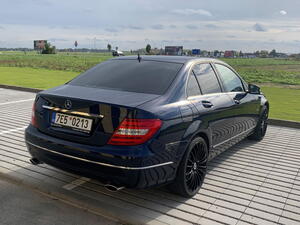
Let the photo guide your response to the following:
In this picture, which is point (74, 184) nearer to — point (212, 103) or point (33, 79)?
point (212, 103)

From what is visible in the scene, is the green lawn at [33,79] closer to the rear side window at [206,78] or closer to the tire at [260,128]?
the tire at [260,128]

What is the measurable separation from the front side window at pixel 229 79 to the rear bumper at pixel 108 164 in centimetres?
211

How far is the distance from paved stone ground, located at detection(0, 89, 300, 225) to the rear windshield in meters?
1.29

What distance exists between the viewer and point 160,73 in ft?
13.2

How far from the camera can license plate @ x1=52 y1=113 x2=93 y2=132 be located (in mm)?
3283

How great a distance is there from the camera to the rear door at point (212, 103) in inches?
159

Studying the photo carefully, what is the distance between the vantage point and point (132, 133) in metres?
3.11

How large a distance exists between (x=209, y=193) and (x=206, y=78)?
1.57 meters

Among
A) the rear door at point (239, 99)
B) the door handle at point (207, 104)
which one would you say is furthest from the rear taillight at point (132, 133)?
the rear door at point (239, 99)

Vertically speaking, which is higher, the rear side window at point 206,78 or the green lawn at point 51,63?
the rear side window at point 206,78

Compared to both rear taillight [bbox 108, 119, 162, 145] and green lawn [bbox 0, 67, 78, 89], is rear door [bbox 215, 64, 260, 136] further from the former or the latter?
green lawn [bbox 0, 67, 78, 89]

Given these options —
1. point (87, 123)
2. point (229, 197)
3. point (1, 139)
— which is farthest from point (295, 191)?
point (1, 139)

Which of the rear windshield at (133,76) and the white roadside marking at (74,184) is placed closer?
the rear windshield at (133,76)

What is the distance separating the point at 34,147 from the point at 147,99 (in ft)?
4.71
